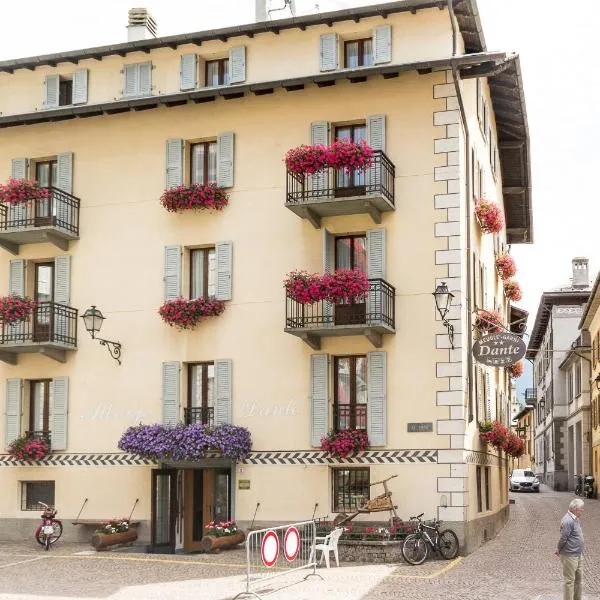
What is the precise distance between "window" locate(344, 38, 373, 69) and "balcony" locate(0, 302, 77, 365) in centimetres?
921

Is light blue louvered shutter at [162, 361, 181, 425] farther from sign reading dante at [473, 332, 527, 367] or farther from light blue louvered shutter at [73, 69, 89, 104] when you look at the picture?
light blue louvered shutter at [73, 69, 89, 104]

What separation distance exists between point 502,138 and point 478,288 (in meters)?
8.61

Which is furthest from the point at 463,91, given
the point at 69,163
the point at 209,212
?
the point at 69,163

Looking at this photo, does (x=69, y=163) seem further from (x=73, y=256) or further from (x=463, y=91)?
(x=463, y=91)

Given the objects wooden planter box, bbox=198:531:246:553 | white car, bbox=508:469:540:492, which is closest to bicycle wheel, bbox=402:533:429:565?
wooden planter box, bbox=198:531:246:553

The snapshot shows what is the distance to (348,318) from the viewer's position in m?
→ 24.7

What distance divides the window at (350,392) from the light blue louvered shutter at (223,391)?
101 inches

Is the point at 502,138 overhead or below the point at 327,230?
overhead

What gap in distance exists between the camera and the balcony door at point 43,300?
2700cm

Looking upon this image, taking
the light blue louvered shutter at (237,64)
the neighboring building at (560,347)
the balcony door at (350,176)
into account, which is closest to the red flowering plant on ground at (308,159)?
the balcony door at (350,176)

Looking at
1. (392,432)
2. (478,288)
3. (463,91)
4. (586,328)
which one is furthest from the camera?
(586,328)

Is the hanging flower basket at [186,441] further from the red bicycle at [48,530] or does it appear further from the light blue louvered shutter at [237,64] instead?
the light blue louvered shutter at [237,64]

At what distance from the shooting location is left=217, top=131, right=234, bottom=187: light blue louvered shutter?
2653 centimetres

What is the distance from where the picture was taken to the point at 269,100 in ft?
87.2
